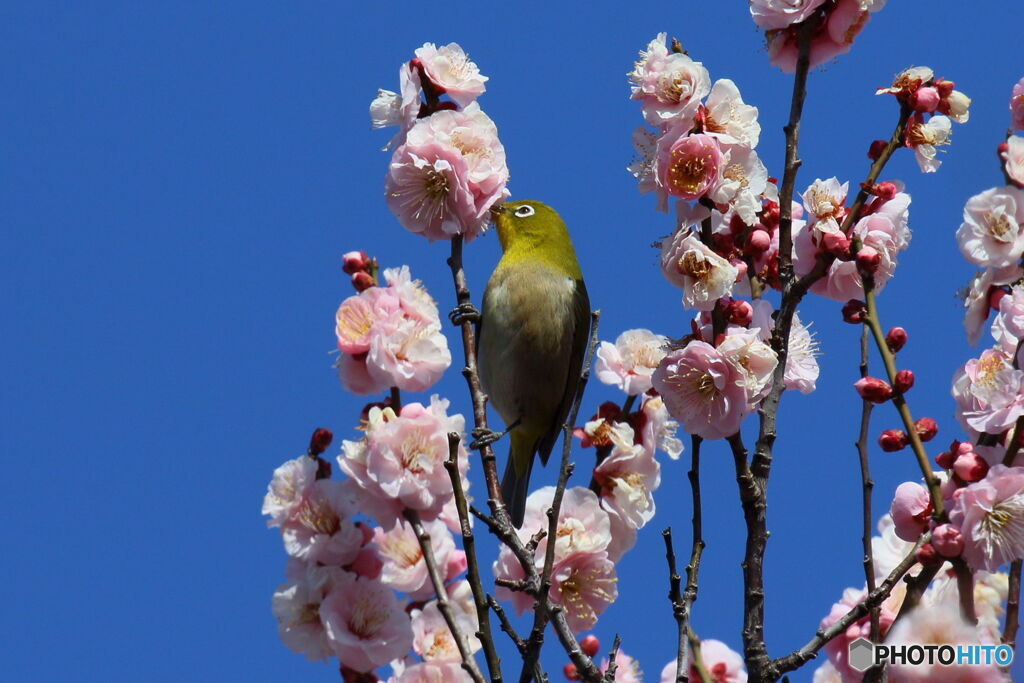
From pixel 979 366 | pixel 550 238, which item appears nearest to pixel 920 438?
pixel 979 366

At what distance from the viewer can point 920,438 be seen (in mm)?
3080

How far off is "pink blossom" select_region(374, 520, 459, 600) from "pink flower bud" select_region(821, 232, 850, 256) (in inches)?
58.5

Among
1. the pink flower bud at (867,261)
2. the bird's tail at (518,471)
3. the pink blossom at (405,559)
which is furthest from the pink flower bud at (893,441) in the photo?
the bird's tail at (518,471)

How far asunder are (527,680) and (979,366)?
1.46 meters

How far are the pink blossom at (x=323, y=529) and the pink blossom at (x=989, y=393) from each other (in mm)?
1735

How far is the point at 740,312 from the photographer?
10.5 feet

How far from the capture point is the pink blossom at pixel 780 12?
10.8ft

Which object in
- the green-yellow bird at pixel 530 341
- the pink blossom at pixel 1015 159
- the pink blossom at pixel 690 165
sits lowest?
the pink blossom at pixel 690 165

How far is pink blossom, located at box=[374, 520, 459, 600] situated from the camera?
3.75 m

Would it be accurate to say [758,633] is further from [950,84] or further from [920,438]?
[950,84]

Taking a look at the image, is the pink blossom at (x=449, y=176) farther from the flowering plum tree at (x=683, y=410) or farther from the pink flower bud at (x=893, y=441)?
the pink flower bud at (x=893, y=441)

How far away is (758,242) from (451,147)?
1.03 meters

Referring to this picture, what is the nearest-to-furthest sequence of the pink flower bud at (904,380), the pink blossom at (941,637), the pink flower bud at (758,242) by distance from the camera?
the pink blossom at (941,637) → the pink flower bud at (904,380) → the pink flower bud at (758,242)

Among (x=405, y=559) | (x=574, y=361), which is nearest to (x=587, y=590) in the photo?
(x=405, y=559)
